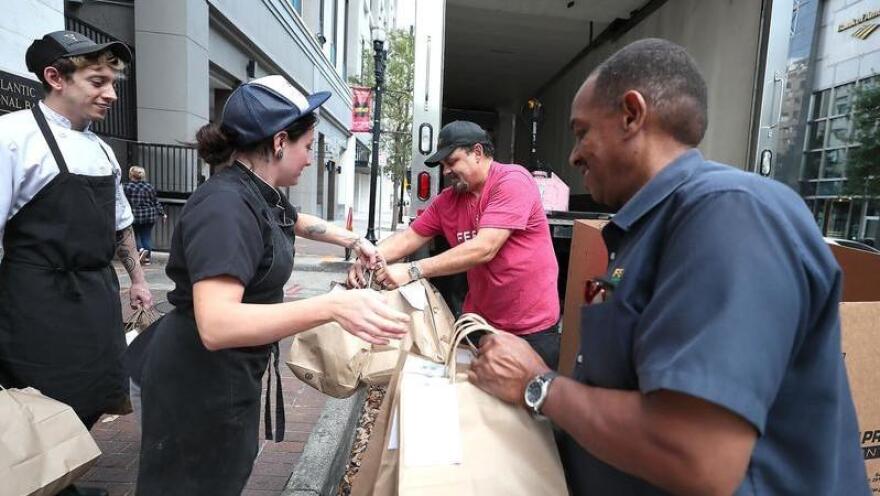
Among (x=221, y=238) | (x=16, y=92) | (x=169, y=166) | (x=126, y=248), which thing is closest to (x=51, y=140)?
(x=126, y=248)

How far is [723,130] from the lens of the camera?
179 inches

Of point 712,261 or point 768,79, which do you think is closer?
point 712,261

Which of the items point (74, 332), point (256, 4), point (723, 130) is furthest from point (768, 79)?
point (256, 4)

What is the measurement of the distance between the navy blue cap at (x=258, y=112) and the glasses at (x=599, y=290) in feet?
3.70

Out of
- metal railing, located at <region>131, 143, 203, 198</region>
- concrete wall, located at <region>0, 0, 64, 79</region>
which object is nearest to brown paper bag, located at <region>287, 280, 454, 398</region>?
concrete wall, located at <region>0, 0, 64, 79</region>

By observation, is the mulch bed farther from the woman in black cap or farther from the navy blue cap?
the navy blue cap

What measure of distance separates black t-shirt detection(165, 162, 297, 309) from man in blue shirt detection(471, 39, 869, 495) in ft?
2.74

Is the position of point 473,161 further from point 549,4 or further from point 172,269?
→ point 549,4

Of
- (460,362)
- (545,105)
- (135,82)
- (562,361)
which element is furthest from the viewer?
(135,82)

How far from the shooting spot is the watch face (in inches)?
45.0

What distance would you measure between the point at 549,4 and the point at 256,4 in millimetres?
10947

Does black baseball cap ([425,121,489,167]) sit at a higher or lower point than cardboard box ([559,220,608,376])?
higher

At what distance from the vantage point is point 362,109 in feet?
45.2

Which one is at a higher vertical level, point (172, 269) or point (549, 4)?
point (549, 4)
